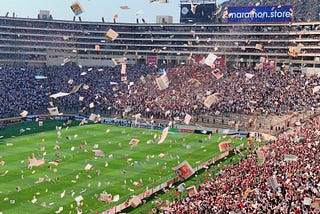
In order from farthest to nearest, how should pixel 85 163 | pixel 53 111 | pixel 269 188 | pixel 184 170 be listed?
1. pixel 53 111
2. pixel 85 163
3. pixel 184 170
4. pixel 269 188

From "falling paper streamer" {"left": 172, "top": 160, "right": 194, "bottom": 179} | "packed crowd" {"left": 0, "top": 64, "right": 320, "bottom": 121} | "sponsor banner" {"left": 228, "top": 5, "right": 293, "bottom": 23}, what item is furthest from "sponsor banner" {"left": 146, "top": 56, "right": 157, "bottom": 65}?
"falling paper streamer" {"left": 172, "top": 160, "right": 194, "bottom": 179}

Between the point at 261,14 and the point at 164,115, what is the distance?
3374 cm

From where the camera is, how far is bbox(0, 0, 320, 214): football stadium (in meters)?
27.5

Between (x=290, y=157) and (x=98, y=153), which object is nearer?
(x=290, y=157)

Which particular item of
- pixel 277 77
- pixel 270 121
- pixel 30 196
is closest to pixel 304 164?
pixel 30 196

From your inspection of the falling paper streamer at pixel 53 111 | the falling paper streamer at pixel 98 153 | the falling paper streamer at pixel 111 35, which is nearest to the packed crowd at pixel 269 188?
the falling paper streamer at pixel 98 153

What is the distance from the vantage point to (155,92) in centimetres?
7119

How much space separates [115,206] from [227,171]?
8.23 metres

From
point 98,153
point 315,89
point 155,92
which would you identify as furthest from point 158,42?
point 98,153

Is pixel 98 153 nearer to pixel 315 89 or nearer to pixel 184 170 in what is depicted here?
pixel 184 170

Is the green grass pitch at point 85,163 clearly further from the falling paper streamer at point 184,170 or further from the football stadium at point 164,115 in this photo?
the falling paper streamer at point 184,170

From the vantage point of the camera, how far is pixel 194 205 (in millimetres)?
23328

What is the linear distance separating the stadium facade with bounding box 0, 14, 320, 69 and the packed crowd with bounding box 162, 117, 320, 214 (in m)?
53.9

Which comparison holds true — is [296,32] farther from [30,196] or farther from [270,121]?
[30,196]
